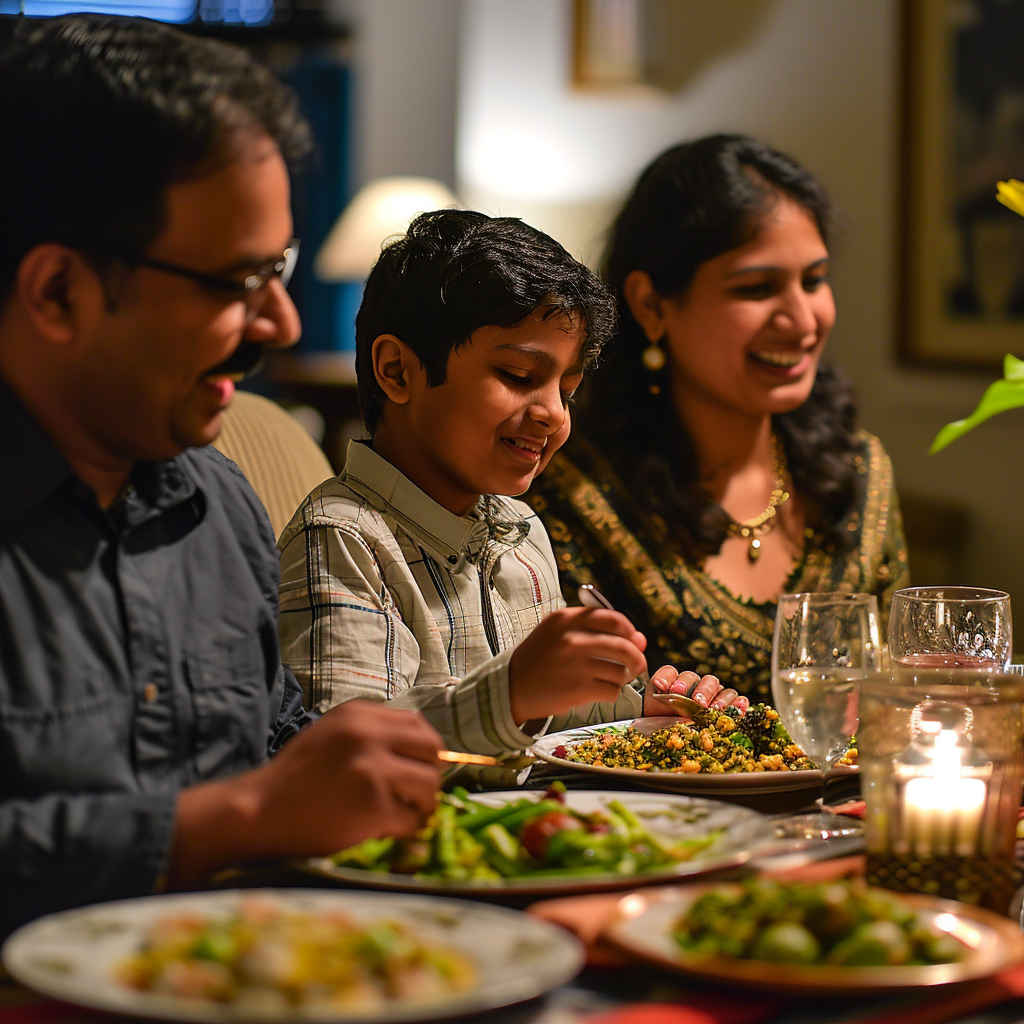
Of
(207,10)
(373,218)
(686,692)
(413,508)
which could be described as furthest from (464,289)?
(207,10)

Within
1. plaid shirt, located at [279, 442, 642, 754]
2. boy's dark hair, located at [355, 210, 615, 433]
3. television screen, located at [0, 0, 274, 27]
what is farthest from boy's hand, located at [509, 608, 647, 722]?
television screen, located at [0, 0, 274, 27]

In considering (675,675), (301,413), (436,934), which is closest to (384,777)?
(436,934)

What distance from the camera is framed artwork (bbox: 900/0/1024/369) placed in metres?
4.03

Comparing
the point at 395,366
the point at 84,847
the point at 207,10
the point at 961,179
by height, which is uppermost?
the point at 207,10

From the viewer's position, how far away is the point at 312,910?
73 cm

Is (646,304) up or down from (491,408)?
up

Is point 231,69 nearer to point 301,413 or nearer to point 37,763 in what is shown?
point 37,763

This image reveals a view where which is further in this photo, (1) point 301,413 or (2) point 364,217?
(1) point 301,413

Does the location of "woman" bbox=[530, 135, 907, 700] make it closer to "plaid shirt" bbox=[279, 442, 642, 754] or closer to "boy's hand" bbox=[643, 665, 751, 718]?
"plaid shirt" bbox=[279, 442, 642, 754]

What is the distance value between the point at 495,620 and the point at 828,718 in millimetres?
577

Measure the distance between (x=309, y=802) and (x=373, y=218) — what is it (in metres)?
4.51

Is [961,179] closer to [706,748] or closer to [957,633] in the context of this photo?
[957,633]

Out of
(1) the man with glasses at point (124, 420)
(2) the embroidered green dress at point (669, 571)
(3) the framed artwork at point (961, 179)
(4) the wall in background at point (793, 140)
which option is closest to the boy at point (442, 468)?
(1) the man with glasses at point (124, 420)

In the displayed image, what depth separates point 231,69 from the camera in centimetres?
96
